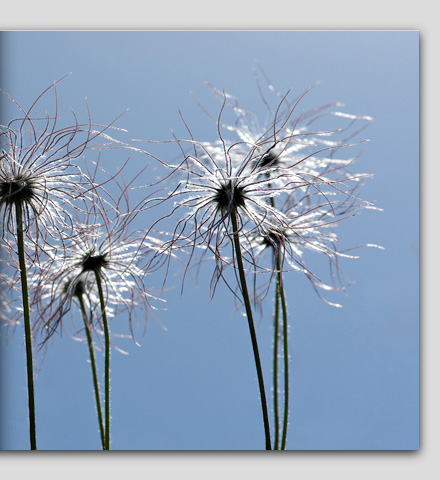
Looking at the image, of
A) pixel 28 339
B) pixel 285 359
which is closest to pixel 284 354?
pixel 285 359

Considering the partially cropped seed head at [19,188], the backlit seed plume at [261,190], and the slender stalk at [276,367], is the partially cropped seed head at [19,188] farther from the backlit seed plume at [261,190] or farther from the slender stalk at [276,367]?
the slender stalk at [276,367]

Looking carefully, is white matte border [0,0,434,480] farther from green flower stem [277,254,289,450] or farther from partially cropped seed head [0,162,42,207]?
partially cropped seed head [0,162,42,207]

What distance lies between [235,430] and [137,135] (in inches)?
25.9

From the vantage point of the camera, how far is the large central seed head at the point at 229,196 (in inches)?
47.7

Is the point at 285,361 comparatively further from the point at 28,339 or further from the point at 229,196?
the point at 28,339

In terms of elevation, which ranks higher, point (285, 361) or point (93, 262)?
point (93, 262)

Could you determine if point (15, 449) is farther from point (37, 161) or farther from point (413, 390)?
point (413, 390)

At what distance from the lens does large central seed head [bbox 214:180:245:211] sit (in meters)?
1.21

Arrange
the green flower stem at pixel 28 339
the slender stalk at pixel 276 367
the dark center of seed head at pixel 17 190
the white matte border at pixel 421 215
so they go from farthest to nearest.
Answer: the white matte border at pixel 421 215
the slender stalk at pixel 276 367
the dark center of seed head at pixel 17 190
the green flower stem at pixel 28 339

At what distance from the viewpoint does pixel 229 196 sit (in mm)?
1209

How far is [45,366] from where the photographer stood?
1.46m

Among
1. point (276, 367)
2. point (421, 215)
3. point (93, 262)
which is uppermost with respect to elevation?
point (421, 215)

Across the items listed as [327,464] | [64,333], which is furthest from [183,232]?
[327,464]

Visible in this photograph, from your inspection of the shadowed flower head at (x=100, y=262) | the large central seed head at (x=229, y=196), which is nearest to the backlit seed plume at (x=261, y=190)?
the large central seed head at (x=229, y=196)
